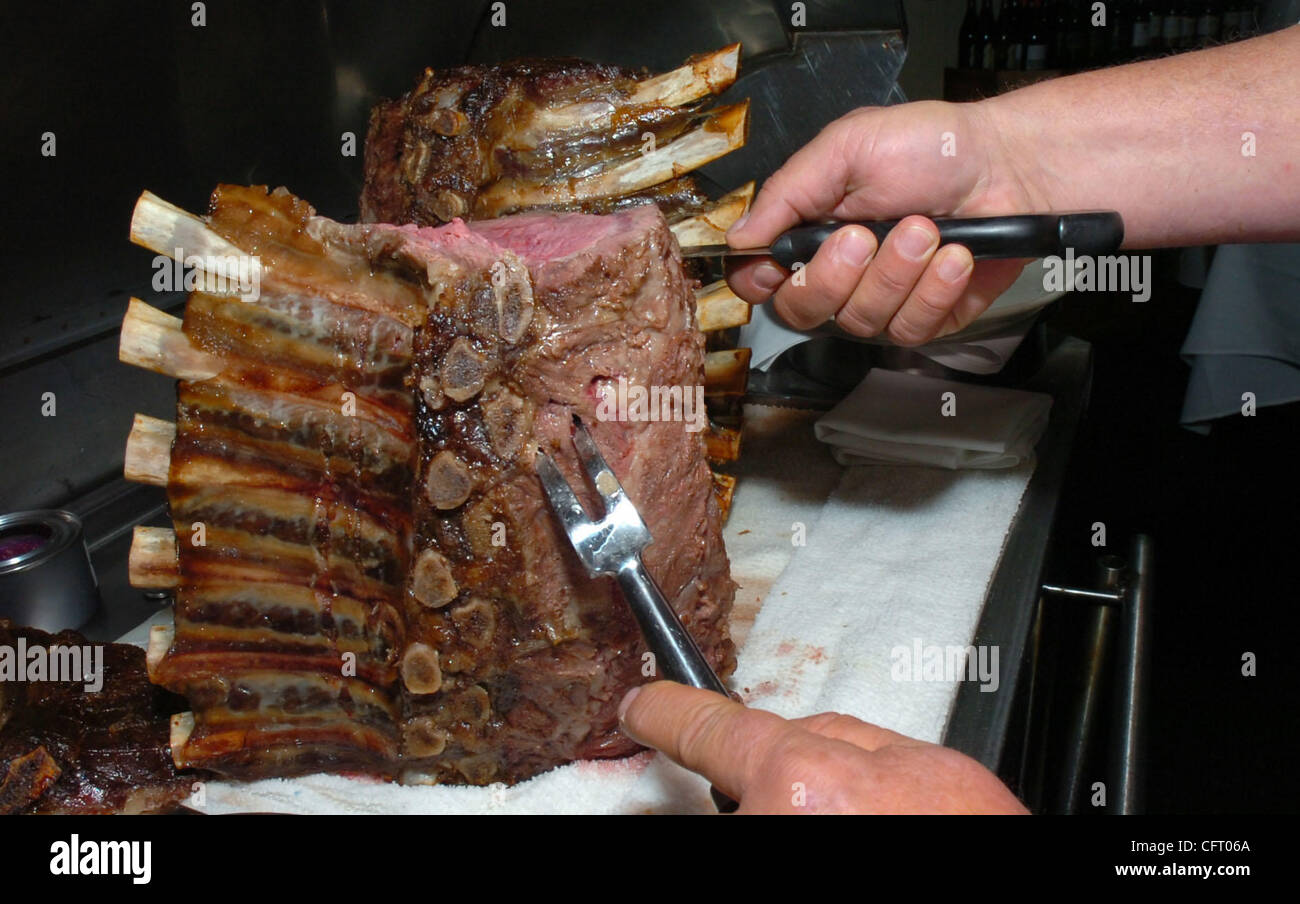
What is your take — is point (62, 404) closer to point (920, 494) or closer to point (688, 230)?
point (688, 230)

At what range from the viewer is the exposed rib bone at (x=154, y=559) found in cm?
138

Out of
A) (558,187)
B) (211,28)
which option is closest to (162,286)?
(211,28)

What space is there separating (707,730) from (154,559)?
0.88 metres

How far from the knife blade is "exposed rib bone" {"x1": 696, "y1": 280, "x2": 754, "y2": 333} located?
0.17 meters

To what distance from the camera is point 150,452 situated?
1356 millimetres

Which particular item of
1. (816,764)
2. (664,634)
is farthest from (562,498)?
(816,764)

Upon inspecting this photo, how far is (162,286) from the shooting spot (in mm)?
2076

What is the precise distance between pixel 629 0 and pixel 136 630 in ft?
5.40

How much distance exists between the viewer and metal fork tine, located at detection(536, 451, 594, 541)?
Answer: 1219 mm

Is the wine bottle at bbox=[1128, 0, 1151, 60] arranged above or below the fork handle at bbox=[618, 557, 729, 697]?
above

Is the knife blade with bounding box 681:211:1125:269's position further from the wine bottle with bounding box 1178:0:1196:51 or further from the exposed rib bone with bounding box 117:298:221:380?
the wine bottle with bounding box 1178:0:1196:51

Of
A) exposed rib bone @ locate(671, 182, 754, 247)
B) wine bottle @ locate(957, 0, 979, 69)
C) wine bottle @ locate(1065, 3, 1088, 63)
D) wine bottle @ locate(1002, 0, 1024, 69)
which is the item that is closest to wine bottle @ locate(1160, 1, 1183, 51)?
wine bottle @ locate(1065, 3, 1088, 63)

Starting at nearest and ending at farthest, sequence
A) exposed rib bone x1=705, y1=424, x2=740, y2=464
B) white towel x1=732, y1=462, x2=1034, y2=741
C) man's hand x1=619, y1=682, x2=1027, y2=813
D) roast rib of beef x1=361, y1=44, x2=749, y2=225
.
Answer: man's hand x1=619, y1=682, x2=1027, y2=813
white towel x1=732, y1=462, x2=1034, y2=741
roast rib of beef x1=361, y1=44, x2=749, y2=225
exposed rib bone x1=705, y1=424, x2=740, y2=464

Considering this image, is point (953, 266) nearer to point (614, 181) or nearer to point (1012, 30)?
point (614, 181)
